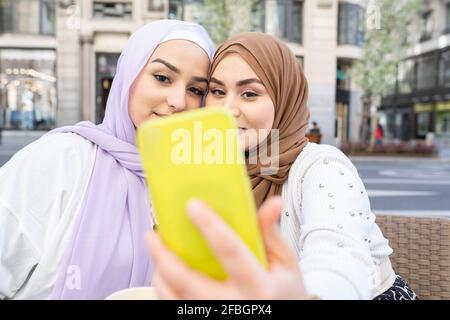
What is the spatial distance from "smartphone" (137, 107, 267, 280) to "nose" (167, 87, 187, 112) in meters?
0.93

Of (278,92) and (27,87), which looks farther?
(27,87)

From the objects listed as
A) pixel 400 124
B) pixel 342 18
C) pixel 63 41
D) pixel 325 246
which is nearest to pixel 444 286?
pixel 325 246

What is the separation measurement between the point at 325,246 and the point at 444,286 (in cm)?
94

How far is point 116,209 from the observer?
1408 mm

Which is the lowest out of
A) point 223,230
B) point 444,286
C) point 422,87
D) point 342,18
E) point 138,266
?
point 444,286

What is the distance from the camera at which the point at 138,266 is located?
1350 mm

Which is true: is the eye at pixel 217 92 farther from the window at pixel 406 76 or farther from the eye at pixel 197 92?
the window at pixel 406 76

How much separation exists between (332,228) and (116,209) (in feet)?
2.25

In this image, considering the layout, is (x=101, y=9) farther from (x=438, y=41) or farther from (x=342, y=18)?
(x=438, y=41)

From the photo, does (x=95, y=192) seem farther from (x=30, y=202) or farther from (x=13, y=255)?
(x=13, y=255)

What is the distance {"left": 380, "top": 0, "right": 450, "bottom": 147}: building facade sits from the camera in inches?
1202

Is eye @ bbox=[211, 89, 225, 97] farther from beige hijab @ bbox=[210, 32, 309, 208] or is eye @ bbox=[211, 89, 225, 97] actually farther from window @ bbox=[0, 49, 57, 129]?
window @ bbox=[0, 49, 57, 129]

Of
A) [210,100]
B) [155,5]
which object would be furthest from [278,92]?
[155,5]

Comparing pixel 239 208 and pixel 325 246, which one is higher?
pixel 239 208
